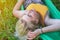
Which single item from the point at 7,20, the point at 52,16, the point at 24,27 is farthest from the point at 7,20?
the point at 52,16

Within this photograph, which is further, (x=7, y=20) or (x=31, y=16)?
(x=7, y=20)

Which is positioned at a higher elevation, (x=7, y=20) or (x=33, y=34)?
(x=7, y=20)

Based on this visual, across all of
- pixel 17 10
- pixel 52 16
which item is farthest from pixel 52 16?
pixel 17 10

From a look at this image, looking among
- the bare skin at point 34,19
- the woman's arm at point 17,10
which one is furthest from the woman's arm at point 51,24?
the woman's arm at point 17,10

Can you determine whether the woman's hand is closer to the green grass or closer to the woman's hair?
the woman's hair

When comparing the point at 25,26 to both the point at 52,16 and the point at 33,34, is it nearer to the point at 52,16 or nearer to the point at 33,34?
the point at 33,34

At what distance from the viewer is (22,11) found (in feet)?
4.92

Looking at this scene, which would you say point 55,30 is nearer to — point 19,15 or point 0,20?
point 19,15

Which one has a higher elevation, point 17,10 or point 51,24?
point 17,10

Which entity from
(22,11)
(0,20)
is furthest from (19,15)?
(0,20)

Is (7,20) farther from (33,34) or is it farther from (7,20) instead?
(33,34)

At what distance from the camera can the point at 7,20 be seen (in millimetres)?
1559

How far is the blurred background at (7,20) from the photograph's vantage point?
1546 millimetres

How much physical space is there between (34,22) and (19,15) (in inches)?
4.3
